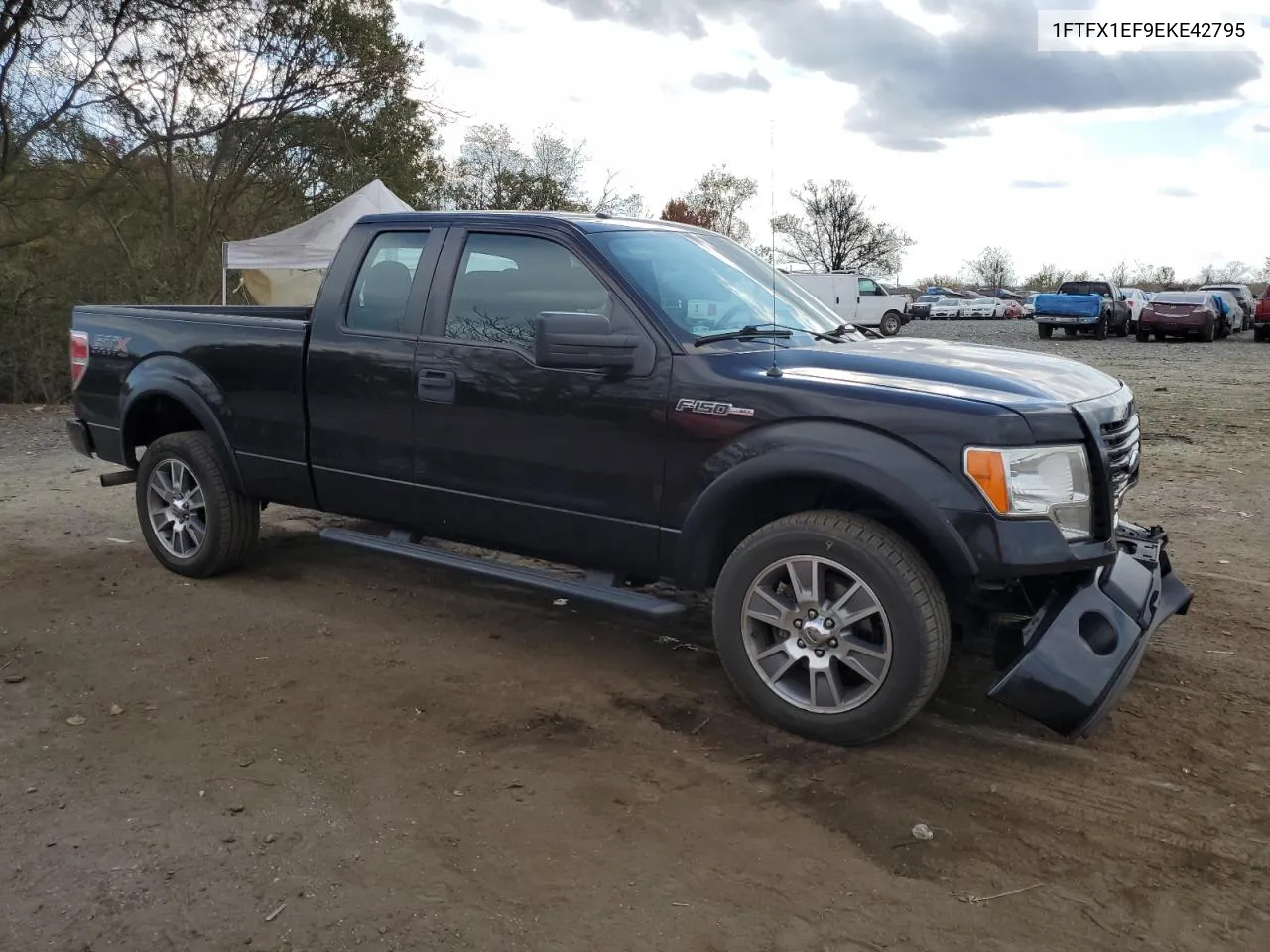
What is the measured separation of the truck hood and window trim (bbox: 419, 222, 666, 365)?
2.72 feet

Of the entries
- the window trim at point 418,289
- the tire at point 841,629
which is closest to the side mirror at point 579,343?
the tire at point 841,629

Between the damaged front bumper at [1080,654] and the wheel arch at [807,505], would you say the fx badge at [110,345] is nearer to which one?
the wheel arch at [807,505]

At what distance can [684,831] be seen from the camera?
3.24 m

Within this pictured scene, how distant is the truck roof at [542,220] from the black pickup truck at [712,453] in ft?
0.06

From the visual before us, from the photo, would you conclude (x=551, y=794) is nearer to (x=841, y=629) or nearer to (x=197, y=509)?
(x=841, y=629)

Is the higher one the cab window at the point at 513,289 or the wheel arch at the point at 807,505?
the cab window at the point at 513,289

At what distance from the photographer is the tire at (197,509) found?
5578mm

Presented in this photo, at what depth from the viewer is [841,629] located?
370 centimetres

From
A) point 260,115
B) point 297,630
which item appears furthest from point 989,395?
point 260,115

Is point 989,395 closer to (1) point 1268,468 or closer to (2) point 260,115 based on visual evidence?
(1) point 1268,468

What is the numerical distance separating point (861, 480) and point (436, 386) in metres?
2.00

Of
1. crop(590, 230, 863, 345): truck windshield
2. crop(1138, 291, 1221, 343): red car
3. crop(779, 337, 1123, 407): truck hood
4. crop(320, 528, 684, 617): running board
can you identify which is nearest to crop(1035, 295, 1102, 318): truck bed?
crop(1138, 291, 1221, 343): red car

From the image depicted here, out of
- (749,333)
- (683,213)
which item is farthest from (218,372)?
(683,213)

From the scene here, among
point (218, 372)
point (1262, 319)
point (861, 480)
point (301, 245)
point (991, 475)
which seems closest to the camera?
point (991, 475)
